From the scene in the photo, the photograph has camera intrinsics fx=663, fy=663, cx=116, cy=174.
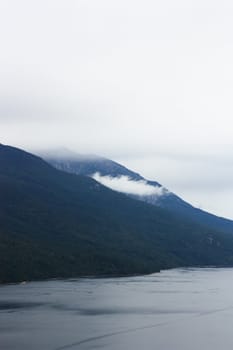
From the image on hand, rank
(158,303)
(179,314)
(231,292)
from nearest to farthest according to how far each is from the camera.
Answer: (179,314) → (158,303) → (231,292)

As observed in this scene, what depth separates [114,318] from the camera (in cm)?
11250

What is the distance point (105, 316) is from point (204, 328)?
21349 mm

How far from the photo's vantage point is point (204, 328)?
10131 cm

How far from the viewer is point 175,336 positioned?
92.8 meters

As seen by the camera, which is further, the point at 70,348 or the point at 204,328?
the point at 204,328

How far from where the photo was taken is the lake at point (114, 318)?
8631 centimetres

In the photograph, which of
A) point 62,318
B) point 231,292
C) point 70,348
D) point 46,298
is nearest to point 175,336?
point 70,348

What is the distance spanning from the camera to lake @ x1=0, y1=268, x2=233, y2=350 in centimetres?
8631

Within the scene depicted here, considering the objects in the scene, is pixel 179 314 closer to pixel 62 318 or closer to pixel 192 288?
pixel 62 318

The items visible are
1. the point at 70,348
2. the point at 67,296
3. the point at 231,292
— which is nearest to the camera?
the point at 70,348

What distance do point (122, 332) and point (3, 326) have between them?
18153mm

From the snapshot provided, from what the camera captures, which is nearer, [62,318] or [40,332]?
[40,332]

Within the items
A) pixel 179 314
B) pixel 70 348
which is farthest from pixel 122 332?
pixel 179 314

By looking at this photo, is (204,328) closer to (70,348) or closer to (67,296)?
(70,348)
